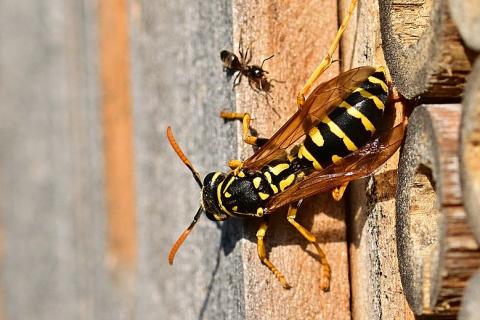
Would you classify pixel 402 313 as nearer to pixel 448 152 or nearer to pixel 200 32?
pixel 448 152

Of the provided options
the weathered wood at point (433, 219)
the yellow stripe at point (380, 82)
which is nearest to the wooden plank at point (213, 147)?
the yellow stripe at point (380, 82)

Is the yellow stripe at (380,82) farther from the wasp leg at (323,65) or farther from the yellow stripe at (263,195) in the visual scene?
the yellow stripe at (263,195)

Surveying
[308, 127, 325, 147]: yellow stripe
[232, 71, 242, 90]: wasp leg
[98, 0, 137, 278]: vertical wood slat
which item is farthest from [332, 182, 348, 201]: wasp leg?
[98, 0, 137, 278]: vertical wood slat

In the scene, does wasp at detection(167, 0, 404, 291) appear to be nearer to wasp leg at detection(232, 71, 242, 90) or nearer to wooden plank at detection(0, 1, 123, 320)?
wasp leg at detection(232, 71, 242, 90)

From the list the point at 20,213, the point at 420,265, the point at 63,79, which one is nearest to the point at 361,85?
the point at 420,265

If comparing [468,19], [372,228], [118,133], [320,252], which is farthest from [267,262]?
[118,133]

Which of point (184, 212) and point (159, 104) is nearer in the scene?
point (184, 212)
